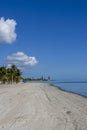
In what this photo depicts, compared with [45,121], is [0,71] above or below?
above

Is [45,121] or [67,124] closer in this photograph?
[67,124]

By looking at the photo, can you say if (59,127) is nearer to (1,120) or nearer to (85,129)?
(85,129)

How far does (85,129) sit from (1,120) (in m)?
4.29

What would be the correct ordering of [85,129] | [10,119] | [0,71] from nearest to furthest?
[85,129], [10,119], [0,71]

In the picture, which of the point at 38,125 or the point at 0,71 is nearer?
the point at 38,125

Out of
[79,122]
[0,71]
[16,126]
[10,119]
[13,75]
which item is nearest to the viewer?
[16,126]

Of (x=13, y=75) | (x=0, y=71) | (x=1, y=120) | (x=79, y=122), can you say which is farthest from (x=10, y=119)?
(x=13, y=75)

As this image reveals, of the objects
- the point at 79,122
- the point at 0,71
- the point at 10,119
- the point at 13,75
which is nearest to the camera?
the point at 79,122

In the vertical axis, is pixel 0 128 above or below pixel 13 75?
below

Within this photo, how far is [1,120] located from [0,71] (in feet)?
282

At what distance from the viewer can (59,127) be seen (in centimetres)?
977

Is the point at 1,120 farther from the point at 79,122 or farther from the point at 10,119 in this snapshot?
the point at 79,122

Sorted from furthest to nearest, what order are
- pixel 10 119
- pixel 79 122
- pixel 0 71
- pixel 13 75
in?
pixel 13 75, pixel 0 71, pixel 10 119, pixel 79 122

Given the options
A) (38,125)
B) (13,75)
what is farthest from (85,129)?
(13,75)
